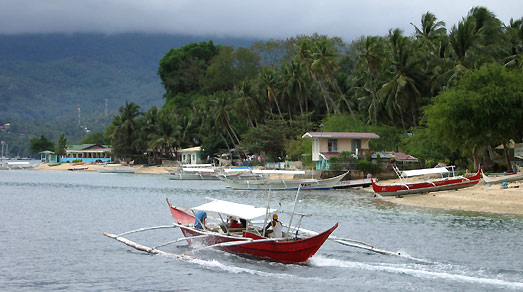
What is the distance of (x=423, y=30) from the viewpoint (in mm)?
77125

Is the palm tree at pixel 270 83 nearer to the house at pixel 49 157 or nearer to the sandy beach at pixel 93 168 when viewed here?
the sandy beach at pixel 93 168

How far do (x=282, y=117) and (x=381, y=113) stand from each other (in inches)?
708

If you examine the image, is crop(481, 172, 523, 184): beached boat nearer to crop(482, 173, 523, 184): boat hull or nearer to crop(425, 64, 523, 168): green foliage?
crop(482, 173, 523, 184): boat hull

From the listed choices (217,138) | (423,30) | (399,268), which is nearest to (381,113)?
(423,30)

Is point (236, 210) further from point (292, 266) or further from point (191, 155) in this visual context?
point (191, 155)

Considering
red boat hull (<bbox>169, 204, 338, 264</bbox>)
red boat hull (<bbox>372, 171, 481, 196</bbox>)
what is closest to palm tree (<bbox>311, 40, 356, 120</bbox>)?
red boat hull (<bbox>372, 171, 481, 196</bbox>)

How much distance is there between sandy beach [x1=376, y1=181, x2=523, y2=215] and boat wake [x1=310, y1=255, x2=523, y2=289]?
51.6 ft

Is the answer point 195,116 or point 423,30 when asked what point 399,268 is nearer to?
point 423,30

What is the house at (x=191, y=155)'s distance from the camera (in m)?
107

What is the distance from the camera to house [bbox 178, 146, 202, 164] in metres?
107

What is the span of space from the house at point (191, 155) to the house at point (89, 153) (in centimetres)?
3302

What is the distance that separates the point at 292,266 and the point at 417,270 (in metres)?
4.07

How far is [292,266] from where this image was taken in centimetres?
2058

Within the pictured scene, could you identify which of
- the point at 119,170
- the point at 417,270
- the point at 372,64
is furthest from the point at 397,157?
the point at 119,170
